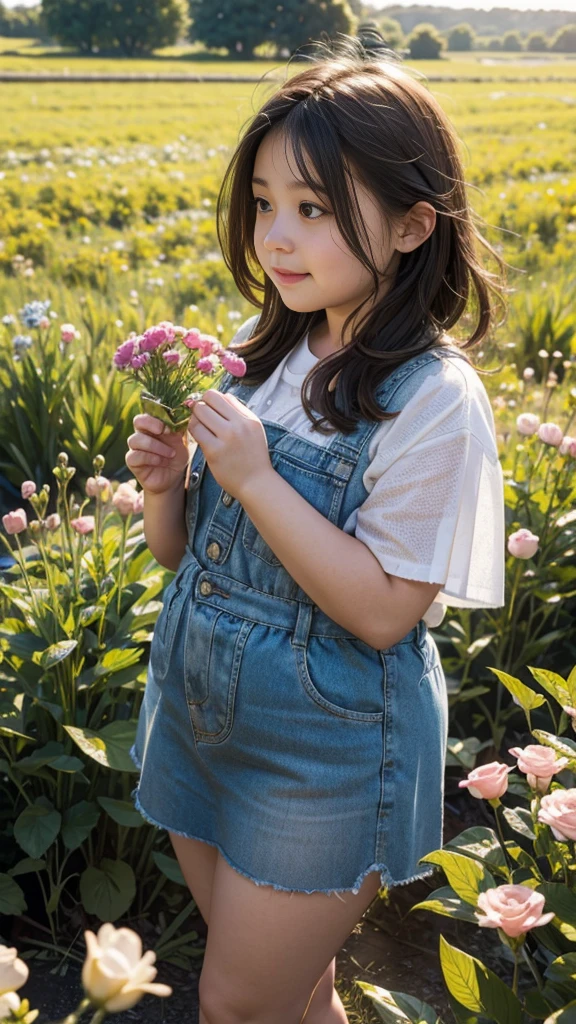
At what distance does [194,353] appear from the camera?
4.35ft

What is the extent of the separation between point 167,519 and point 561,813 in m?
0.74

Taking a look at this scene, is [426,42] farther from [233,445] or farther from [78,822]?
[233,445]

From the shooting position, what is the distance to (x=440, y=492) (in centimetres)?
123

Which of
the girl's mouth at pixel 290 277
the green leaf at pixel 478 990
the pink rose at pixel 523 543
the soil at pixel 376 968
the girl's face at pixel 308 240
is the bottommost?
the soil at pixel 376 968

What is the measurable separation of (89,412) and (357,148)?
1890mm

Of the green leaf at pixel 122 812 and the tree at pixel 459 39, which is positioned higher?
the tree at pixel 459 39

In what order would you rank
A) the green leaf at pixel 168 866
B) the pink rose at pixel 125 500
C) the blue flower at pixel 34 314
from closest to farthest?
the pink rose at pixel 125 500
the green leaf at pixel 168 866
the blue flower at pixel 34 314

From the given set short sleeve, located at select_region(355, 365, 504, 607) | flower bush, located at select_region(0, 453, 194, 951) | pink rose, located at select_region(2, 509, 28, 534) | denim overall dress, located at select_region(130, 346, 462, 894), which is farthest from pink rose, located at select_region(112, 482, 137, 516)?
short sleeve, located at select_region(355, 365, 504, 607)

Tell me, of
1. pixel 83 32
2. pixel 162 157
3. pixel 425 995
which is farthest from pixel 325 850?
pixel 83 32

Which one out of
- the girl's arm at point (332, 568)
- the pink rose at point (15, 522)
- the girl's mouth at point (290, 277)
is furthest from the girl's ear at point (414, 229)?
the pink rose at point (15, 522)

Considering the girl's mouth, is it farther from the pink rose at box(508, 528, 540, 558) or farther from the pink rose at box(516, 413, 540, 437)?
the pink rose at box(516, 413, 540, 437)

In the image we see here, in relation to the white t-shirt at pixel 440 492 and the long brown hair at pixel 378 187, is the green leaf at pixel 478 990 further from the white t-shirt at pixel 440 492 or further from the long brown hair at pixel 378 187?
the long brown hair at pixel 378 187

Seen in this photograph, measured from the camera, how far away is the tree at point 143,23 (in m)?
30.0

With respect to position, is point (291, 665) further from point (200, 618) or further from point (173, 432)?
point (173, 432)
